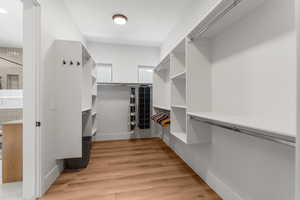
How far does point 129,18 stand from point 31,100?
2.23 metres

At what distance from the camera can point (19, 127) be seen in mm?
1911

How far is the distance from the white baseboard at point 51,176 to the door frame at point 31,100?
0.45 feet

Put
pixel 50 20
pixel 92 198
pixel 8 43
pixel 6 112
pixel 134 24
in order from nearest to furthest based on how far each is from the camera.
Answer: pixel 92 198 < pixel 50 20 < pixel 134 24 < pixel 6 112 < pixel 8 43

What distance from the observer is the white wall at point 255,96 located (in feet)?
3.11

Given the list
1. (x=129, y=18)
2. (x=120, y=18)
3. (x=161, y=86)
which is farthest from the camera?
(x=161, y=86)

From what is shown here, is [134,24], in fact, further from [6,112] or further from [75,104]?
[6,112]

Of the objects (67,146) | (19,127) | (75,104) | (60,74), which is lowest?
(67,146)

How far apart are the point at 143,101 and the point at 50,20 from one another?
259 cm

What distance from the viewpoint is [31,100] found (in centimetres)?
158

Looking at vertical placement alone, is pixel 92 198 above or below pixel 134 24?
below

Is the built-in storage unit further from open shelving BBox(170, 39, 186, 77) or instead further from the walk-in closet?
open shelving BBox(170, 39, 186, 77)

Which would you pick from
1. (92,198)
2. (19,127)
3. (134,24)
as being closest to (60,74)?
(19,127)

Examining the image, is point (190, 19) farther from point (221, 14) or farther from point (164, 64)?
point (221, 14)

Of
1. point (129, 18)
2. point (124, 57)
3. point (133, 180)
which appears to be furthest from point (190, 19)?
point (133, 180)
